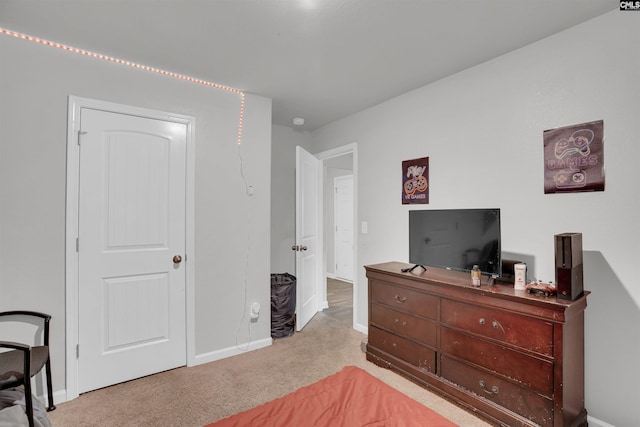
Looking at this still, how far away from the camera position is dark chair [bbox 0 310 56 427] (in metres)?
1.63

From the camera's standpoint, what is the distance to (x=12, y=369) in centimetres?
177

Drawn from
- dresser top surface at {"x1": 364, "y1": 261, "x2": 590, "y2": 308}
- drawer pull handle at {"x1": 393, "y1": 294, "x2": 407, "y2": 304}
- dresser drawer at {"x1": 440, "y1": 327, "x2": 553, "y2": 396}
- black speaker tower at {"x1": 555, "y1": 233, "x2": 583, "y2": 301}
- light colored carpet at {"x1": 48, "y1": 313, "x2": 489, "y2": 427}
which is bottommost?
light colored carpet at {"x1": 48, "y1": 313, "x2": 489, "y2": 427}

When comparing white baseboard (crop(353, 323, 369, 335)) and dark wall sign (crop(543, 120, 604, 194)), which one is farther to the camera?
white baseboard (crop(353, 323, 369, 335))

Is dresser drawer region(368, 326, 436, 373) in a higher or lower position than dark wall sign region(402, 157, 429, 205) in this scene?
lower

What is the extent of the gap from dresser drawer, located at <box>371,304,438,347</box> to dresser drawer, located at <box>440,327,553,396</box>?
3.9 inches

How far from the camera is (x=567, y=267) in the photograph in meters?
1.74

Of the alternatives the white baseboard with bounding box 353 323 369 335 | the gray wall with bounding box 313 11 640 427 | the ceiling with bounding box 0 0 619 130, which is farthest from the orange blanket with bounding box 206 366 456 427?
the ceiling with bounding box 0 0 619 130

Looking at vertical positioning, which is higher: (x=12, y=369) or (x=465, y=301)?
(x=465, y=301)

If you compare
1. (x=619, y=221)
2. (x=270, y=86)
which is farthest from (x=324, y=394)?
(x=270, y=86)

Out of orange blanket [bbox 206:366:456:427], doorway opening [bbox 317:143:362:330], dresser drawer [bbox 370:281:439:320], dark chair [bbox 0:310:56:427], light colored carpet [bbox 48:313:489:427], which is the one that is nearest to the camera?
orange blanket [bbox 206:366:456:427]

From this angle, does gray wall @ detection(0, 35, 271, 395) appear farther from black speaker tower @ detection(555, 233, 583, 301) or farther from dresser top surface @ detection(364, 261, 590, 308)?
black speaker tower @ detection(555, 233, 583, 301)

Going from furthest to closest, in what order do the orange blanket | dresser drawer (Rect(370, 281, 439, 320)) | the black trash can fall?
the black trash can < dresser drawer (Rect(370, 281, 439, 320)) < the orange blanket

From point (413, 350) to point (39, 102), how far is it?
10.8 feet

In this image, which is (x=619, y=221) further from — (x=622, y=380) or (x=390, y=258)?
(x=390, y=258)
